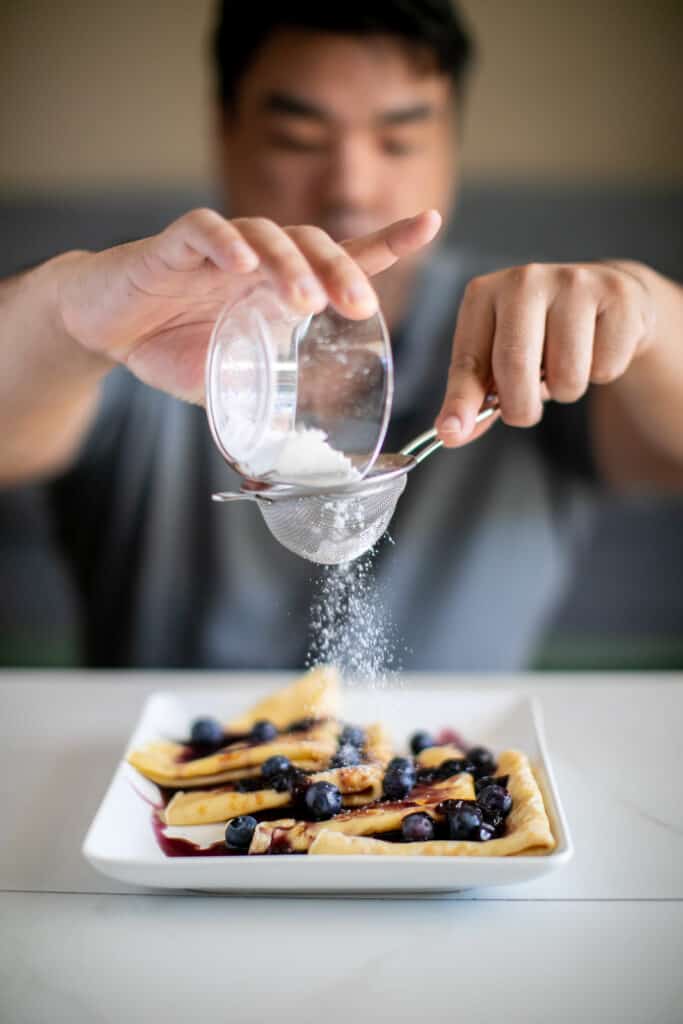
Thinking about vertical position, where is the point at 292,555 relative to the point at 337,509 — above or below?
below

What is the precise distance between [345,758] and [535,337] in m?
0.43

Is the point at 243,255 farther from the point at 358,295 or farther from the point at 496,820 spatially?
the point at 496,820

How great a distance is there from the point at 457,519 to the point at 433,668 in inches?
12.7

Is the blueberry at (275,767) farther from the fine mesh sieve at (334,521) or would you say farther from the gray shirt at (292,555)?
the gray shirt at (292,555)

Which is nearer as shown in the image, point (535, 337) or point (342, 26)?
point (535, 337)

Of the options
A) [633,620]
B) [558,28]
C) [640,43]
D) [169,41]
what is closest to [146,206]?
[169,41]

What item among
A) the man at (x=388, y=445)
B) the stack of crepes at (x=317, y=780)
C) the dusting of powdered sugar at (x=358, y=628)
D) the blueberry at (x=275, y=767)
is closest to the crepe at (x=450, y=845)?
the stack of crepes at (x=317, y=780)

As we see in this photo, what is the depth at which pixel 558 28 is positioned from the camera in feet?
8.43

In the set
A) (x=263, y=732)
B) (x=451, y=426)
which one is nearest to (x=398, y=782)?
(x=263, y=732)

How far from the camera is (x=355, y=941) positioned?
0.71 meters

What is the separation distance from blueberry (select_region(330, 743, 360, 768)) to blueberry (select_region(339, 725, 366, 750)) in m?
0.02

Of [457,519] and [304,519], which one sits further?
[457,519]

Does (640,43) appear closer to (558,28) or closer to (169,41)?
(558,28)

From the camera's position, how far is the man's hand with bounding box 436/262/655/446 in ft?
2.86
